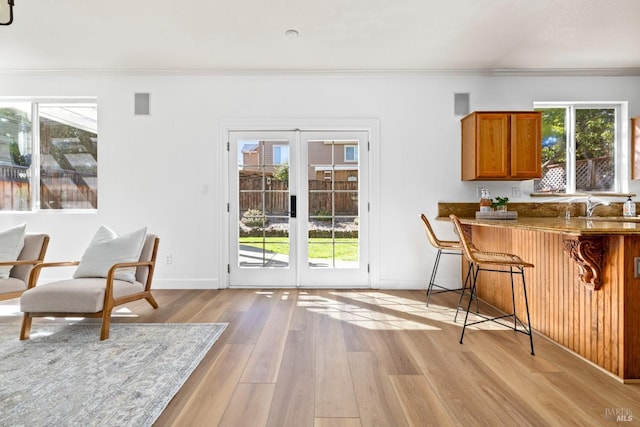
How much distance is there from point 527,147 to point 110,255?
435cm

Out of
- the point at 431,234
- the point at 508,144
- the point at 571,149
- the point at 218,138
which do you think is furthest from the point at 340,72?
the point at 571,149

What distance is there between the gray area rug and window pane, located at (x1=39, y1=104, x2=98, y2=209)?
74.5 inches

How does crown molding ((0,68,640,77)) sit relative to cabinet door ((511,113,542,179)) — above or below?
above

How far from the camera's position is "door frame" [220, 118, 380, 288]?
4.20 meters

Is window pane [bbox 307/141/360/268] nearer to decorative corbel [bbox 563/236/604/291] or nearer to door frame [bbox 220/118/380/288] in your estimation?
door frame [bbox 220/118/380/288]

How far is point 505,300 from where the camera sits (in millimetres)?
3211

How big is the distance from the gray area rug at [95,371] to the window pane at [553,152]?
13.6 feet

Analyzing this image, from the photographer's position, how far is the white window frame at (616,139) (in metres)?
4.21

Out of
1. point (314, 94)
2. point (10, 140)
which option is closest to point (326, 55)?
point (314, 94)

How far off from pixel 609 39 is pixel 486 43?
1.20m

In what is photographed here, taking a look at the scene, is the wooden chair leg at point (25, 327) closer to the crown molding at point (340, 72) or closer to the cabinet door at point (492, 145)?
the crown molding at point (340, 72)

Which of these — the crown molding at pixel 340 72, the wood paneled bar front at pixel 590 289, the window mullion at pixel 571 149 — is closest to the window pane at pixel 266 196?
the crown molding at pixel 340 72

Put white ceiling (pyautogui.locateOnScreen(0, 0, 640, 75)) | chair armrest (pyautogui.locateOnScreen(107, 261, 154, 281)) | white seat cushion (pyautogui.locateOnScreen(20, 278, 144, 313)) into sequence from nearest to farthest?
white seat cushion (pyautogui.locateOnScreen(20, 278, 144, 313)), chair armrest (pyautogui.locateOnScreen(107, 261, 154, 281)), white ceiling (pyautogui.locateOnScreen(0, 0, 640, 75))

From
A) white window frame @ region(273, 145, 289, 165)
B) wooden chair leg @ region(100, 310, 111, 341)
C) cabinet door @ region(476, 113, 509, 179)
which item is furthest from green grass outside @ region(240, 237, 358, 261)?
wooden chair leg @ region(100, 310, 111, 341)
